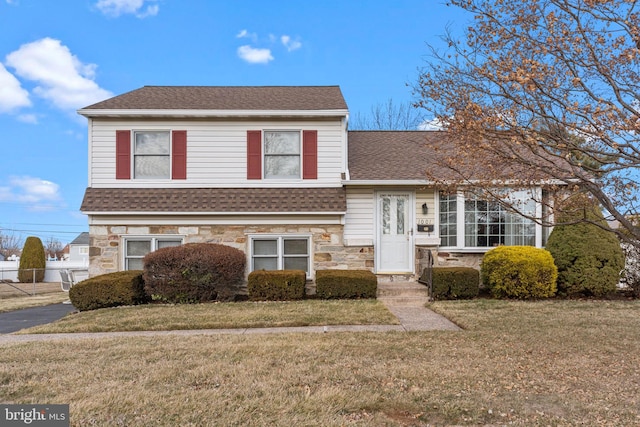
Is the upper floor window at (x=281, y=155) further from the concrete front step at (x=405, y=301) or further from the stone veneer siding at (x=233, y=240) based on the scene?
the concrete front step at (x=405, y=301)

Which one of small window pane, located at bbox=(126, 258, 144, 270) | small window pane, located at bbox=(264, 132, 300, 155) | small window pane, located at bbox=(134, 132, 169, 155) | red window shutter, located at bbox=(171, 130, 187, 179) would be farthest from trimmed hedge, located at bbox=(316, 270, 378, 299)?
small window pane, located at bbox=(134, 132, 169, 155)

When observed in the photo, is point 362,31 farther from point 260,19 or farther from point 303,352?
point 303,352

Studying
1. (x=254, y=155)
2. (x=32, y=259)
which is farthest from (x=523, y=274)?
(x=32, y=259)

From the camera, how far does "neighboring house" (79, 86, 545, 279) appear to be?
11.5 meters

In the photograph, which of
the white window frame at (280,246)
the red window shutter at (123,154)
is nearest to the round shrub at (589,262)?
the white window frame at (280,246)

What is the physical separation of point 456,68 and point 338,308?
5004 millimetres

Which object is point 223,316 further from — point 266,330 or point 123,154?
point 123,154

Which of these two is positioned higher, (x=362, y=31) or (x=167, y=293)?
(x=362, y=31)

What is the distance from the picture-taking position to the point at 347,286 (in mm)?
10094

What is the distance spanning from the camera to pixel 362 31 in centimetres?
1191

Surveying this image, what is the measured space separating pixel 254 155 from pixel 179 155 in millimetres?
1949

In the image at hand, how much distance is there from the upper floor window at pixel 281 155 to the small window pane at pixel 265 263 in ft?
7.08

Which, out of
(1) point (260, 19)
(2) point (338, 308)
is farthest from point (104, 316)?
(1) point (260, 19)

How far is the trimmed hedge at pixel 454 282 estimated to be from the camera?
10.1 metres
